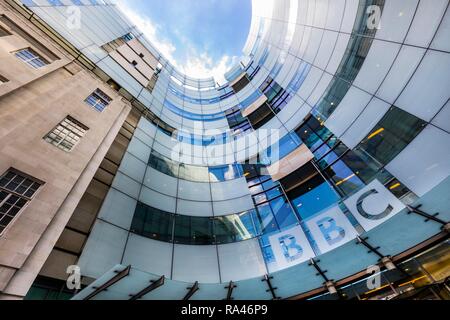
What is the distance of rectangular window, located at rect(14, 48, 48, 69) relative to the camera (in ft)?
39.4

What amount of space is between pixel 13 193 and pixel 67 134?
14.2 ft

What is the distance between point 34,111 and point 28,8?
1132 cm

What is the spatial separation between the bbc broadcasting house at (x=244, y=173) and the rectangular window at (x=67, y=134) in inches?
3.2

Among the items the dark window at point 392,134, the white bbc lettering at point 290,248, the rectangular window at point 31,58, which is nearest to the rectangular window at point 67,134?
the rectangular window at point 31,58

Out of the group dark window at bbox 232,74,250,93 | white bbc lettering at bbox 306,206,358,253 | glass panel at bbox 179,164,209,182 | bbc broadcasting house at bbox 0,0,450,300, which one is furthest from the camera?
dark window at bbox 232,74,250,93

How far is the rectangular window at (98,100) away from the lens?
14281 mm

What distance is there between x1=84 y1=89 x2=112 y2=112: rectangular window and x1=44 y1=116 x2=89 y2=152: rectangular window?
2567 mm

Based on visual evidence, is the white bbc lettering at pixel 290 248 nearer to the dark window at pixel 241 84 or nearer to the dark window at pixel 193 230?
the dark window at pixel 193 230

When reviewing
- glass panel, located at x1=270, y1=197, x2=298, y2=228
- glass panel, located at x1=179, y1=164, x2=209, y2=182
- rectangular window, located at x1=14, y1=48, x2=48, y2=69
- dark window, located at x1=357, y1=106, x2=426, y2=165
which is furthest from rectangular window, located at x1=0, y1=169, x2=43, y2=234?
dark window, located at x1=357, y1=106, x2=426, y2=165

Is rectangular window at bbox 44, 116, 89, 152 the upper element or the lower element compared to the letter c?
upper

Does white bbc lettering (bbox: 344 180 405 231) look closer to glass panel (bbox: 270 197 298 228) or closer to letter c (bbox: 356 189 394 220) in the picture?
letter c (bbox: 356 189 394 220)

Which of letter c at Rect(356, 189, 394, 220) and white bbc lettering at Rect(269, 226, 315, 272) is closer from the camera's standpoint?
letter c at Rect(356, 189, 394, 220)

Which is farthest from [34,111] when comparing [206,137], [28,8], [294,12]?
[294,12]

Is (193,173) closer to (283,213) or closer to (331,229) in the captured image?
(283,213)
